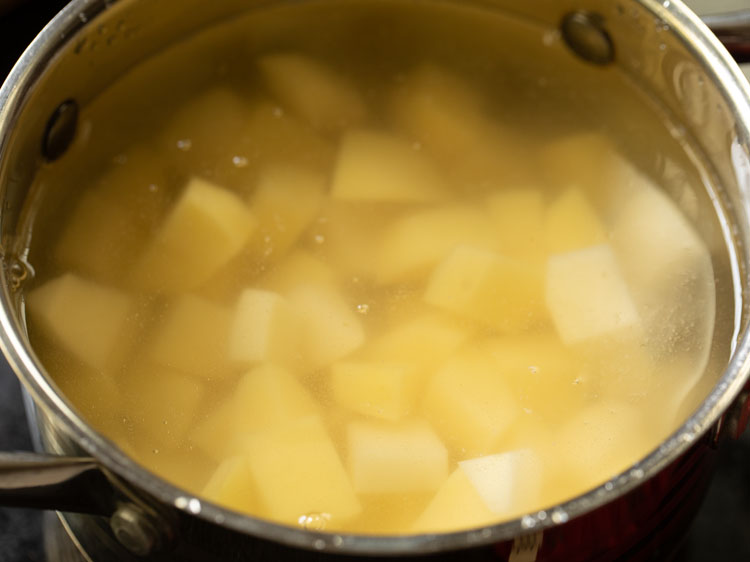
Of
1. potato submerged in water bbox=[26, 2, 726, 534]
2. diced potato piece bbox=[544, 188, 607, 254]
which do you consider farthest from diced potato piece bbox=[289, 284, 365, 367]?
diced potato piece bbox=[544, 188, 607, 254]

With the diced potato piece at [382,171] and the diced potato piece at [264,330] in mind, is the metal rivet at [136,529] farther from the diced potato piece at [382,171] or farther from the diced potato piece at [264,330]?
the diced potato piece at [382,171]

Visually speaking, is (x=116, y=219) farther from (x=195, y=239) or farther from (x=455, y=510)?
(x=455, y=510)

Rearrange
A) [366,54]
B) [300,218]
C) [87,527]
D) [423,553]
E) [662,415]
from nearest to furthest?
[423,553]
[87,527]
[662,415]
[300,218]
[366,54]

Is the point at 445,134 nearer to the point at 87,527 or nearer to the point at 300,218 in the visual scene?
the point at 300,218

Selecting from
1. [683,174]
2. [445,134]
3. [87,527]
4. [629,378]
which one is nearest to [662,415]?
[629,378]

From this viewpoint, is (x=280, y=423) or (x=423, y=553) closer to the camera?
(x=423, y=553)

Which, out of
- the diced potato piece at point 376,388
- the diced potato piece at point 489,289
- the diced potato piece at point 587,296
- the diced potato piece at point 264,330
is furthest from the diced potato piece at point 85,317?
the diced potato piece at point 587,296
